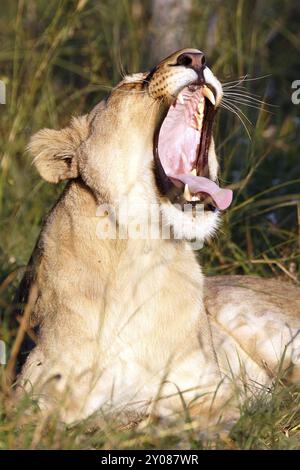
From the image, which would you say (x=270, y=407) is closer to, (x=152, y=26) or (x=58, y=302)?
(x=58, y=302)

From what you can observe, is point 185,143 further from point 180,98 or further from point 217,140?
point 217,140

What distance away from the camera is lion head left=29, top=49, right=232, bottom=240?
377 centimetres

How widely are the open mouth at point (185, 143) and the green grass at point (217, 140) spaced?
1.83 ft

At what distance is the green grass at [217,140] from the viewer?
344cm

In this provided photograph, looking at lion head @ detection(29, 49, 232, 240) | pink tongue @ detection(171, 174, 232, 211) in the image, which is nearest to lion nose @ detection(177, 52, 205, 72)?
lion head @ detection(29, 49, 232, 240)

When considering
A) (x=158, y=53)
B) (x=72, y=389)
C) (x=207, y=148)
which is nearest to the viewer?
(x=72, y=389)

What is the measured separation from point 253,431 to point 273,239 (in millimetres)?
2318

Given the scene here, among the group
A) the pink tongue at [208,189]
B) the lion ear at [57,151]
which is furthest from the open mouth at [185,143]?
the lion ear at [57,151]

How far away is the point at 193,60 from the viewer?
3.76m

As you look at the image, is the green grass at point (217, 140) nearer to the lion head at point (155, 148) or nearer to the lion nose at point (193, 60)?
the lion head at point (155, 148)

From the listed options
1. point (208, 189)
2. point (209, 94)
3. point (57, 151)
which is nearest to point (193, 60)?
point (209, 94)

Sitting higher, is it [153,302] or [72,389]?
[153,302]

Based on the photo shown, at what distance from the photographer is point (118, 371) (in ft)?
12.2

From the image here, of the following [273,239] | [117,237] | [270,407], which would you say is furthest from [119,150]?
[273,239]
